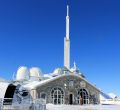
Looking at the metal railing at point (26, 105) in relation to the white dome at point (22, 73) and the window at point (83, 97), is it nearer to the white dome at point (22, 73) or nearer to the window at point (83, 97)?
the window at point (83, 97)

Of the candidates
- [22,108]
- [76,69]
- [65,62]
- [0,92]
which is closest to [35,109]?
[22,108]

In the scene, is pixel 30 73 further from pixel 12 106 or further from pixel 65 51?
pixel 12 106

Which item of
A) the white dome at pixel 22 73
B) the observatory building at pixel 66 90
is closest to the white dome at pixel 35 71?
the white dome at pixel 22 73

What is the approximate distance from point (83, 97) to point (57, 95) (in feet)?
15.3

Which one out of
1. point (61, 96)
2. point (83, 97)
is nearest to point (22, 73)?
point (61, 96)

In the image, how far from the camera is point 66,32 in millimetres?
71625

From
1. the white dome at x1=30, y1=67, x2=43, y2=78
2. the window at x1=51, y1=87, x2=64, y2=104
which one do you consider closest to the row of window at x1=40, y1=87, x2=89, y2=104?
the window at x1=51, y1=87, x2=64, y2=104

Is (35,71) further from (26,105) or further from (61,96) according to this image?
(26,105)

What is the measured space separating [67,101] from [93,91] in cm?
512

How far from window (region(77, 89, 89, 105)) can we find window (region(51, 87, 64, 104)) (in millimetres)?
2919

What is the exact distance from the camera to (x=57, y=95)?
42.5 m

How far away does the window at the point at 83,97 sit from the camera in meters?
43.9

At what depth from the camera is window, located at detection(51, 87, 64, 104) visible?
42.0 metres

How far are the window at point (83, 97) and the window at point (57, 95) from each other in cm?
292
